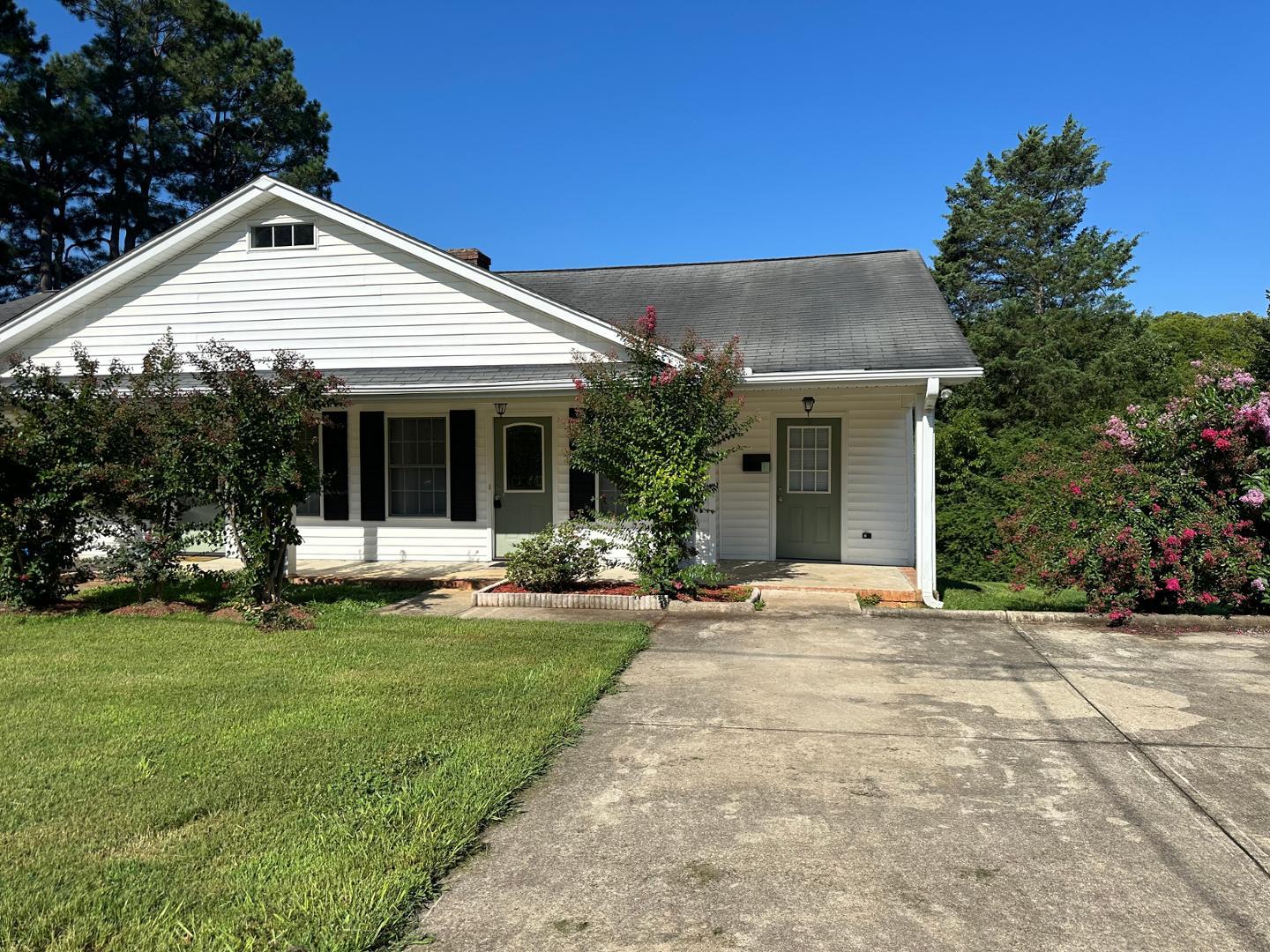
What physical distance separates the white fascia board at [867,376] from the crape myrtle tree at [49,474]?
273 inches

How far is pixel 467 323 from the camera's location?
441 inches

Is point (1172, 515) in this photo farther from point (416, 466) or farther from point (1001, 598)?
point (416, 466)

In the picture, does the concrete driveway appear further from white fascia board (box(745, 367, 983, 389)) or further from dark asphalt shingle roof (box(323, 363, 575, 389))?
dark asphalt shingle roof (box(323, 363, 575, 389))

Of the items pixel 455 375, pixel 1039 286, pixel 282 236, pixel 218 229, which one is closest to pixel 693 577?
pixel 455 375

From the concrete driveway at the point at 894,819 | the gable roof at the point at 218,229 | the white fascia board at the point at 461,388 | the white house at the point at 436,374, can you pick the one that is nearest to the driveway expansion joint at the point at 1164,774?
the concrete driveway at the point at 894,819

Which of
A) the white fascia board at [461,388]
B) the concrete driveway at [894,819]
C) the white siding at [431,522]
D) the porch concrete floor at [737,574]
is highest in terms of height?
the white fascia board at [461,388]

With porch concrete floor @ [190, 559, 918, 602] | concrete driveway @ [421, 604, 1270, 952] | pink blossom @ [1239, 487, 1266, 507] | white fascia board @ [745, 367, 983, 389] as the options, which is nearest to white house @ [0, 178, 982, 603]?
porch concrete floor @ [190, 559, 918, 602]

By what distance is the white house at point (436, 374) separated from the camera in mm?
11219

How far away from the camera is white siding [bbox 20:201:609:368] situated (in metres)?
11.1

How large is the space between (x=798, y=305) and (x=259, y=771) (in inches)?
414

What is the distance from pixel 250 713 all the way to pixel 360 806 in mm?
1798

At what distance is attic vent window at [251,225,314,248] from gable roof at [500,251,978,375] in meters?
4.31

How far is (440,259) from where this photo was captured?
36.3 ft

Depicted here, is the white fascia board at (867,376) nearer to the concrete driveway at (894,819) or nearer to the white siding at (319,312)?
the white siding at (319,312)
